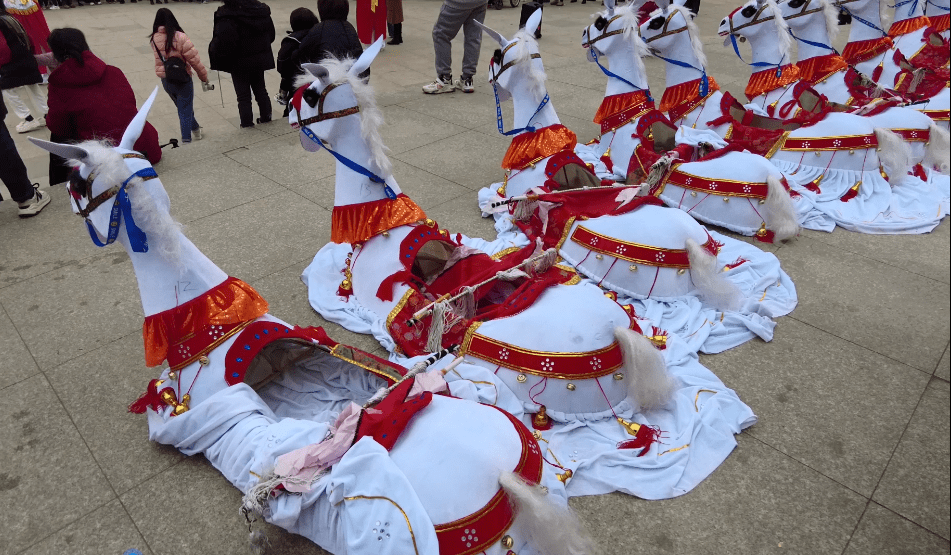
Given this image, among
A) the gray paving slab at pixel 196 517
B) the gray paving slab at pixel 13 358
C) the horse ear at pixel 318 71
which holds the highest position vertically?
the horse ear at pixel 318 71

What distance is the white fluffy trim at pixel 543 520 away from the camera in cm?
184

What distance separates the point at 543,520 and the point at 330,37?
5.20 m

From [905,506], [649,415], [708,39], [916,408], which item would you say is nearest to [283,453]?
[649,415]

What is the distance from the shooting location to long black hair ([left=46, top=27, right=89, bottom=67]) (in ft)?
13.7

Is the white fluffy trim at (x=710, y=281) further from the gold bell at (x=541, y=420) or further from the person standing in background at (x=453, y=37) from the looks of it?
the person standing in background at (x=453, y=37)

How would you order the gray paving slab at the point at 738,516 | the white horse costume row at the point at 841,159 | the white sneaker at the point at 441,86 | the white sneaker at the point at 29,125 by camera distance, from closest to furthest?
the gray paving slab at the point at 738,516, the white horse costume row at the point at 841,159, the white sneaker at the point at 29,125, the white sneaker at the point at 441,86

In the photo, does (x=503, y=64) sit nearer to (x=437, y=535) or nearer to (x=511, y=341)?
(x=511, y=341)

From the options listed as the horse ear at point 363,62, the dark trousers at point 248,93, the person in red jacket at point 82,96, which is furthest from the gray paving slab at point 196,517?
the dark trousers at point 248,93

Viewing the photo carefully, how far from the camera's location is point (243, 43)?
5.83 metres

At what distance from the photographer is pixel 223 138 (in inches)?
241

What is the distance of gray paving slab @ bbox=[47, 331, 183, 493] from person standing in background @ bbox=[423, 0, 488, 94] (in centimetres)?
538

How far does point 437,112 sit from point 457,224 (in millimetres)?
2913

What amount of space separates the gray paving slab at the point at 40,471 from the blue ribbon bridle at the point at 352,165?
1767mm

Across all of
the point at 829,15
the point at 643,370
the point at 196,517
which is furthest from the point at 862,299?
the point at 196,517
